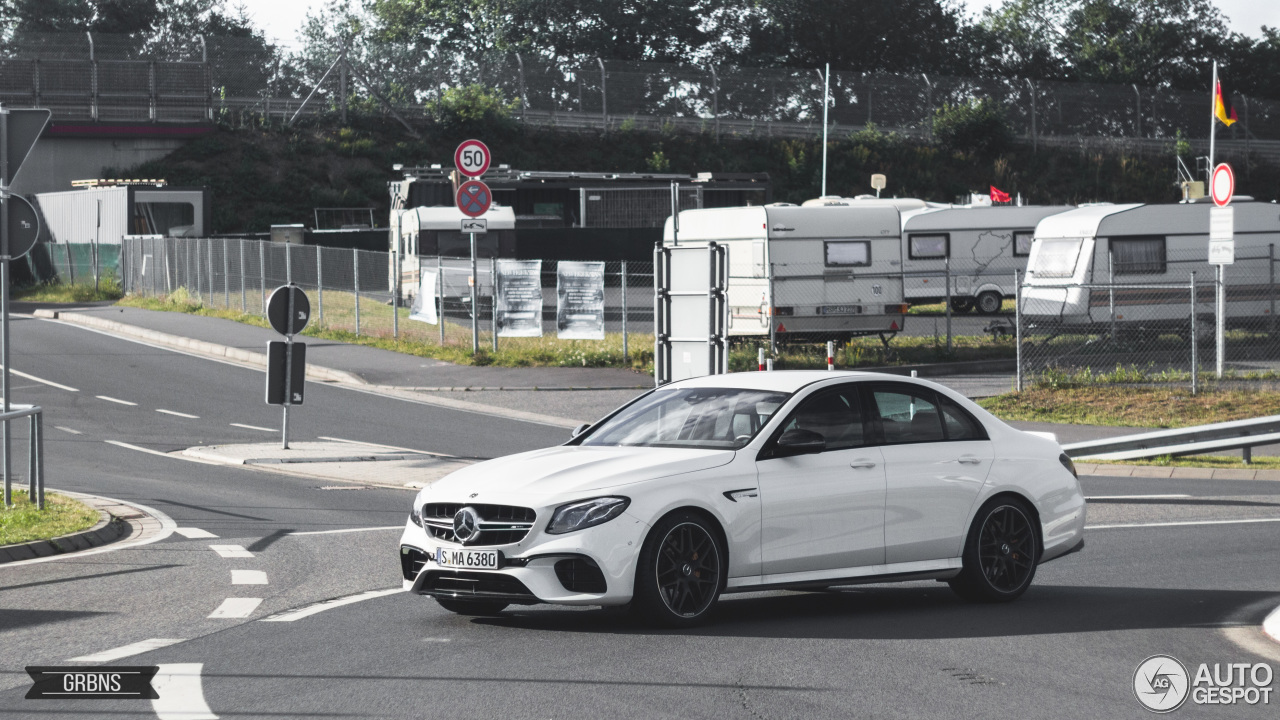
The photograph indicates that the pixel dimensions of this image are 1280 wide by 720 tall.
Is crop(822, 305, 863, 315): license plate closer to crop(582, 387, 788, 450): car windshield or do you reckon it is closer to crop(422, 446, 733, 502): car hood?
crop(582, 387, 788, 450): car windshield

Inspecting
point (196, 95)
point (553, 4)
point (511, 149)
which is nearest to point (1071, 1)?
point (553, 4)

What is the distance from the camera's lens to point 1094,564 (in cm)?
1102

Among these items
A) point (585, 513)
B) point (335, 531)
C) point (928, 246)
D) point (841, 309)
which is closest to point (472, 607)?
point (585, 513)

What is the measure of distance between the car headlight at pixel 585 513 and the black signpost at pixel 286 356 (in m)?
11.5

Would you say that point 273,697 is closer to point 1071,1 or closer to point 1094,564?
point 1094,564

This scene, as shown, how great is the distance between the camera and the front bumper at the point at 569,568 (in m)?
7.76

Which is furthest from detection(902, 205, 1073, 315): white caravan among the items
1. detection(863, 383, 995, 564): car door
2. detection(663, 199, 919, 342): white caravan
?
detection(863, 383, 995, 564): car door

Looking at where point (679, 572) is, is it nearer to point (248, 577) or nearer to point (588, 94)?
point (248, 577)

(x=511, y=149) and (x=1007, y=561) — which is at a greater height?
(x=511, y=149)

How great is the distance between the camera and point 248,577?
10266 millimetres

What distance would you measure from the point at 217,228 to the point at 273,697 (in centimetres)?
5135

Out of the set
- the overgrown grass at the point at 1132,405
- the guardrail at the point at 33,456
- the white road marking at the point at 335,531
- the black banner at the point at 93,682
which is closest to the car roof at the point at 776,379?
the black banner at the point at 93,682

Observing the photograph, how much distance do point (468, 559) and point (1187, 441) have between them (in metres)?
12.2

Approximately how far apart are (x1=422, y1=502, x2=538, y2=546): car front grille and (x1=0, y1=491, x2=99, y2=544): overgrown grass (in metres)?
4.75
